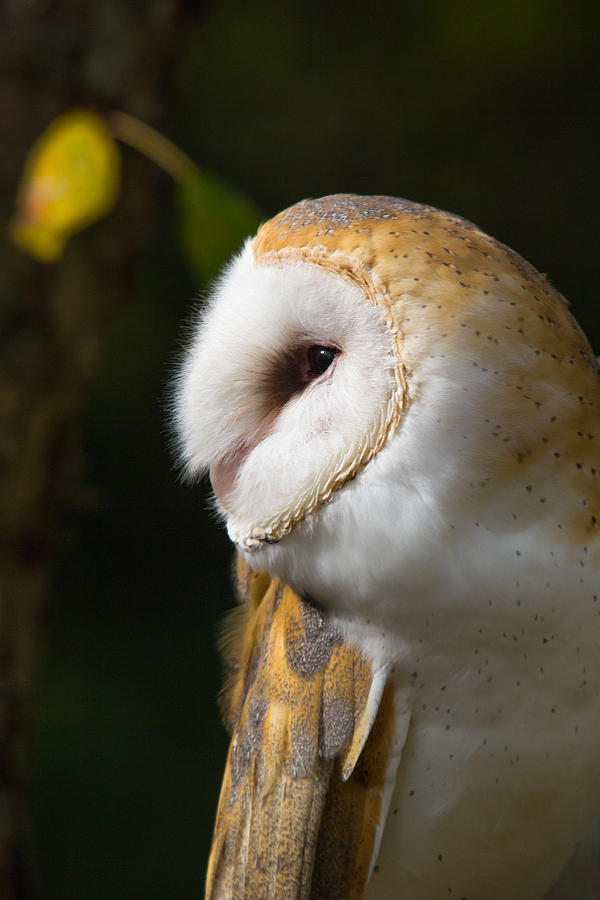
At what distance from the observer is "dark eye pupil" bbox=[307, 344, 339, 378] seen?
2.30 ft

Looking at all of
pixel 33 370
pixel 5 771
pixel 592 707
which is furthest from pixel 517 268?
pixel 5 771

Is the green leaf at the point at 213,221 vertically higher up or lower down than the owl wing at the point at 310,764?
higher up

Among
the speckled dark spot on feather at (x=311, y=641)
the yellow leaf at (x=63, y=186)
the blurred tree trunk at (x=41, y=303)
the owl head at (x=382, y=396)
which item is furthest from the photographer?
the blurred tree trunk at (x=41, y=303)

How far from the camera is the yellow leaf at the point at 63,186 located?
117cm

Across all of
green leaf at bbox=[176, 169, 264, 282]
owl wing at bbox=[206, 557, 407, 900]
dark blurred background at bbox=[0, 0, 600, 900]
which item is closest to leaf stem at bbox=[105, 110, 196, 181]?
green leaf at bbox=[176, 169, 264, 282]

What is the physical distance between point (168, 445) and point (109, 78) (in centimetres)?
112

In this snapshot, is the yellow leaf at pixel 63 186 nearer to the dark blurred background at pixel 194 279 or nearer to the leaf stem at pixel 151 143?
the leaf stem at pixel 151 143

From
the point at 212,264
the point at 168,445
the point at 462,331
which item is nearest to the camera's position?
the point at 462,331

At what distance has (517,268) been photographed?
72 centimetres

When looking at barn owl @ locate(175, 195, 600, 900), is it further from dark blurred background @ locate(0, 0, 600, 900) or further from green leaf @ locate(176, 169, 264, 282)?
dark blurred background @ locate(0, 0, 600, 900)

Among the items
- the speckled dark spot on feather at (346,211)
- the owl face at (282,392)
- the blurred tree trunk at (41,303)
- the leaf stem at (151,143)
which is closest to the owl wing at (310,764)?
the owl face at (282,392)

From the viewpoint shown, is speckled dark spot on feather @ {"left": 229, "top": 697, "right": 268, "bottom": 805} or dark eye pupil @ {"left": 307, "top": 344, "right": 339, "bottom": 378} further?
speckled dark spot on feather @ {"left": 229, "top": 697, "right": 268, "bottom": 805}

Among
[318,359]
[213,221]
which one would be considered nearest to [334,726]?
[318,359]

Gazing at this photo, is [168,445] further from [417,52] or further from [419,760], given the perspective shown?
[417,52]
